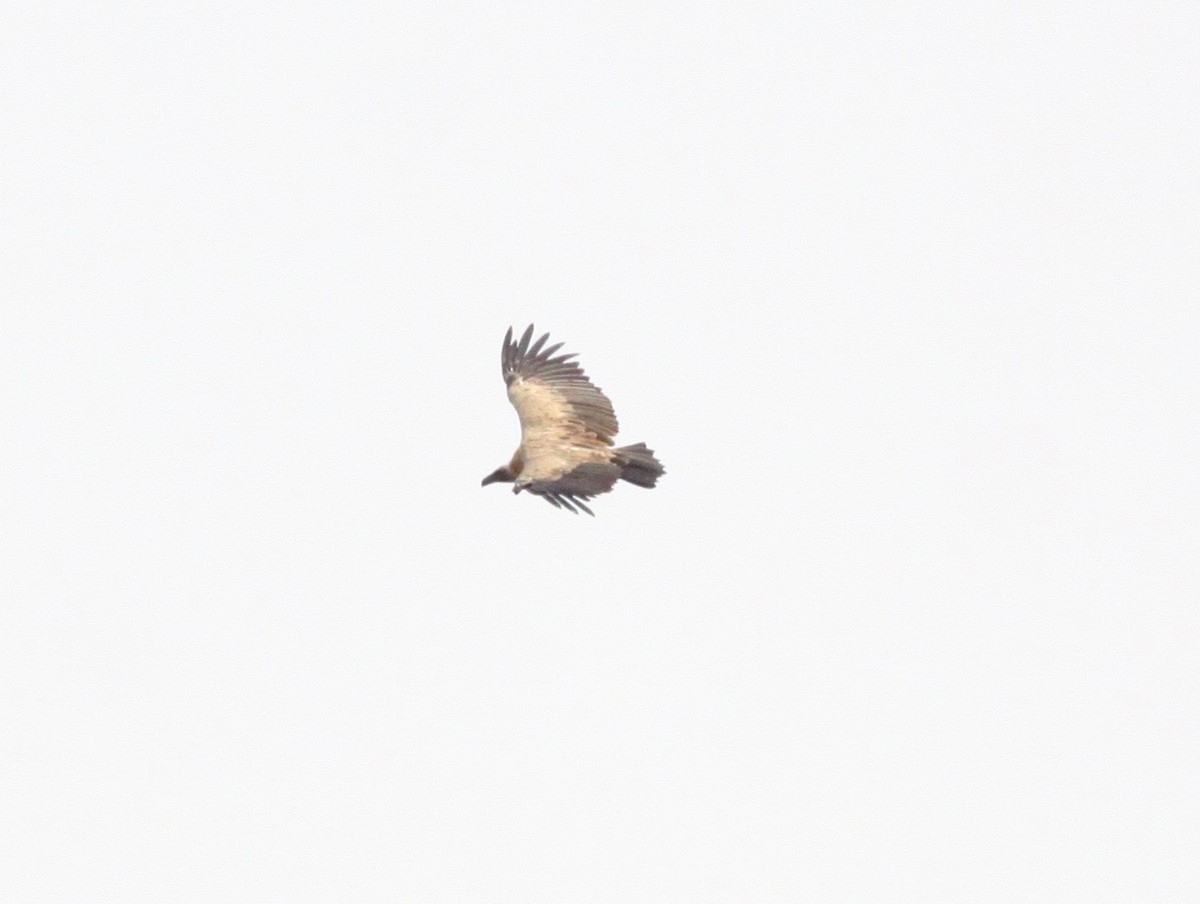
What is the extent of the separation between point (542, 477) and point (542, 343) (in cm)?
547

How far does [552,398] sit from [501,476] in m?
1.89

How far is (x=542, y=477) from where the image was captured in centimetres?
3512

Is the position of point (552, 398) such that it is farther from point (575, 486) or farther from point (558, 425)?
point (575, 486)

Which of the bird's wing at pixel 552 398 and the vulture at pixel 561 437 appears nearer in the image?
the vulture at pixel 561 437

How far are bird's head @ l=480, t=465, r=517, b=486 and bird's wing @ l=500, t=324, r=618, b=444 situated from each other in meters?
0.62

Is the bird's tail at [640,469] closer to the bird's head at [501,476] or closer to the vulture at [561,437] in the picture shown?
the vulture at [561,437]

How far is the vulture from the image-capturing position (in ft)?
115

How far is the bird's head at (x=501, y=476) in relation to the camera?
→ 3756 centimetres

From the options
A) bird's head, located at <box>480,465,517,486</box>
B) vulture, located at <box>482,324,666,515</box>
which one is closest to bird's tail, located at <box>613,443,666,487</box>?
vulture, located at <box>482,324,666,515</box>

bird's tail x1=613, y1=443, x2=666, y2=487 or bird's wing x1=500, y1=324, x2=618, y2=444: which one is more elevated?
bird's wing x1=500, y1=324, x2=618, y2=444

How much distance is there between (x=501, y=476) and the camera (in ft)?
124

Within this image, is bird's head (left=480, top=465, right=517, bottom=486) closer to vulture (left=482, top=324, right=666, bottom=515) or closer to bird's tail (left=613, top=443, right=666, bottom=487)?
vulture (left=482, top=324, right=666, bottom=515)

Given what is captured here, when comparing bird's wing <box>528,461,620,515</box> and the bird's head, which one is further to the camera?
the bird's head

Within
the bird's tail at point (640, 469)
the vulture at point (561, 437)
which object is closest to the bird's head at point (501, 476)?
the vulture at point (561, 437)
